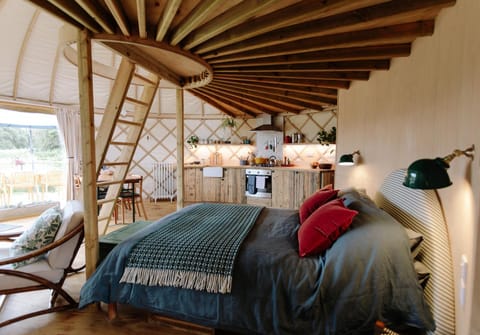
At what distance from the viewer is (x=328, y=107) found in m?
5.40

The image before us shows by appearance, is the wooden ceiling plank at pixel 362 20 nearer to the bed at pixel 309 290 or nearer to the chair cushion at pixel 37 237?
the bed at pixel 309 290

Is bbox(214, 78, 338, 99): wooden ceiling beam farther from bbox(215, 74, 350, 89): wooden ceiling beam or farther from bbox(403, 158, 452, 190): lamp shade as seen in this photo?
bbox(403, 158, 452, 190): lamp shade

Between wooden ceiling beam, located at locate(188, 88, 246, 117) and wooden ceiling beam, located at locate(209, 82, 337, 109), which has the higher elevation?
wooden ceiling beam, located at locate(188, 88, 246, 117)

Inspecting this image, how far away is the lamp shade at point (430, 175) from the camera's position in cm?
114

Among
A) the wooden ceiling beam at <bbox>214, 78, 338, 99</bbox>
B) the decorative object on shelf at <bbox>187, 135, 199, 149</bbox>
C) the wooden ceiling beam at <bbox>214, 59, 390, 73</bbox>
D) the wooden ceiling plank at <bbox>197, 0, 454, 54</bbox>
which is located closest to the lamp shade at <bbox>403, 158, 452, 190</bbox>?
the wooden ceiling plank at <bbox>197, 0, 454, 54</bbox>

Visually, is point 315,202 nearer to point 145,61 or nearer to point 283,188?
point 145,61

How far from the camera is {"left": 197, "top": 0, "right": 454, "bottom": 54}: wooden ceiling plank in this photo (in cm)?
156

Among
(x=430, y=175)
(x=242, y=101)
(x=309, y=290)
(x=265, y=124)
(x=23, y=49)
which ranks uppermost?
(x=23, y=49)

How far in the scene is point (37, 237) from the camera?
6.93 feet

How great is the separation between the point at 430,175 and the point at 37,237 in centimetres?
271

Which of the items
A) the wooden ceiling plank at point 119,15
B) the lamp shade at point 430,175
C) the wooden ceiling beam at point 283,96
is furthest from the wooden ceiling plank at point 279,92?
the lamp shade at point 430,175

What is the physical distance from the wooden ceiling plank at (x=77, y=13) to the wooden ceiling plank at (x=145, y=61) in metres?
0.21

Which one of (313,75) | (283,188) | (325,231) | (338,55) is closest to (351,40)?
(338,55)

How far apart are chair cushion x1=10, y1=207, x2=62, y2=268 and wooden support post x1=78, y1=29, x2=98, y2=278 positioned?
0.29 metres
